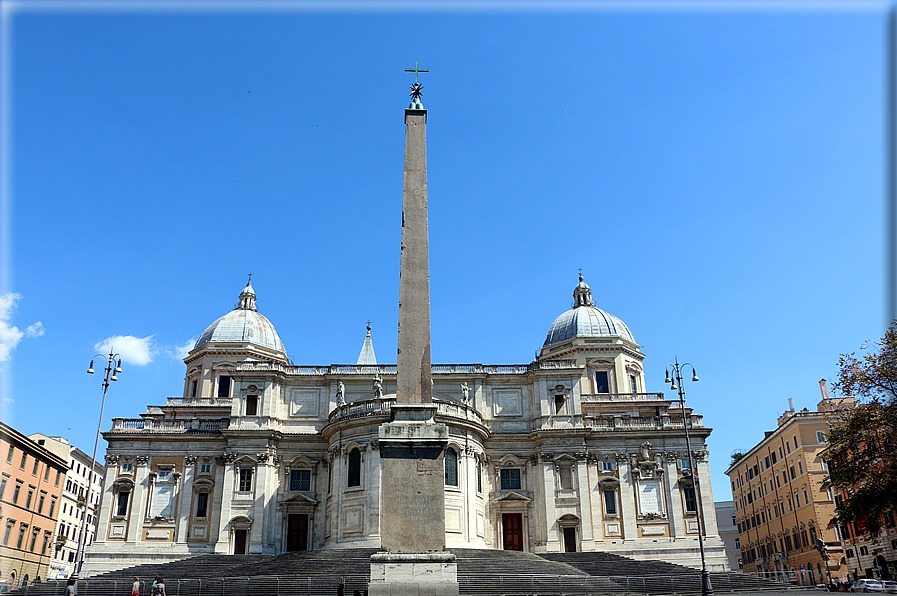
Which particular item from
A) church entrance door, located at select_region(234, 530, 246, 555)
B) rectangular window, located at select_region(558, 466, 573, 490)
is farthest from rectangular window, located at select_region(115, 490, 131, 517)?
rectangular window, located at select_region(558, 466, 573, 490)

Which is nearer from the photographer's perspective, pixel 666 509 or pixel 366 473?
pixel 366 473

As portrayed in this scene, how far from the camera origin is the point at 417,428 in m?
12.4

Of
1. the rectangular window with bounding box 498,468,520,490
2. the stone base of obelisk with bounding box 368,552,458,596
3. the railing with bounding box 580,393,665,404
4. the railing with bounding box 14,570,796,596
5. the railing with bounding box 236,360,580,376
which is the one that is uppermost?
the railing with bounding box 236,360,580,376

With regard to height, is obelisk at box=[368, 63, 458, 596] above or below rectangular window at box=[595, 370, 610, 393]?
below

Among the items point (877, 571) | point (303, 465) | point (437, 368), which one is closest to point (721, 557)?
point (877, 571)

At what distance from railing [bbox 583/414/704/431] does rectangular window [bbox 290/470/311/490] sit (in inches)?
751

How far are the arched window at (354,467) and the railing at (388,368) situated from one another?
7.57 meters

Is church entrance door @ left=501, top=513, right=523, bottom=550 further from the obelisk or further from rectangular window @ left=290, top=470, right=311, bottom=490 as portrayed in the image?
the obelisk

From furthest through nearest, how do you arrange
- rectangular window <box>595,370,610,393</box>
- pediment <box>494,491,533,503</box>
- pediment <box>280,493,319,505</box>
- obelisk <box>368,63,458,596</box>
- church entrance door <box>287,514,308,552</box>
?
rectangular window <box>595,370,610,393</box>, pediment <box>494,491,533,503</box>, pediment <box>280,493,319,505</box>, church entrance door <box>287,514,308,552</box>, obelisk <box>368,63,458,596</box>

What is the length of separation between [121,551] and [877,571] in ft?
163

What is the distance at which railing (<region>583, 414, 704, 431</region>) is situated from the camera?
4647 cm

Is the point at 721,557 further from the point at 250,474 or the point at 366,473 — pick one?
the point at 250,474

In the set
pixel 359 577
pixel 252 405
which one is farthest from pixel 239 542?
pixel 359 577

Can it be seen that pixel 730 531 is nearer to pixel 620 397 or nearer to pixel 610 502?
pixel 620 397
